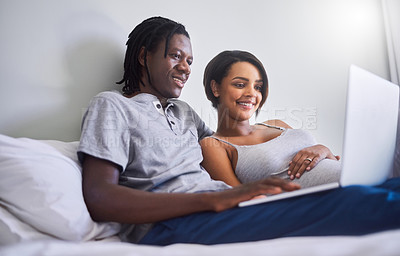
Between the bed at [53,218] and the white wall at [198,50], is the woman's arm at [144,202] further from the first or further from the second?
the white wall at [198,50]

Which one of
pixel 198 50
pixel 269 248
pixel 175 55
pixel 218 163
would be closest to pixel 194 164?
pixel 218 163

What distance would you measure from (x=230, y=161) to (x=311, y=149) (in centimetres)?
30

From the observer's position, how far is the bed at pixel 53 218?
52cm

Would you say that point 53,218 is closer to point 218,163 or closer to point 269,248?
point 269,248

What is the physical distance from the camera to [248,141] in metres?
1.28

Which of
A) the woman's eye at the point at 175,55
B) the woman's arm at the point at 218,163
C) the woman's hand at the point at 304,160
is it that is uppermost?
the woman's eye at the point at 175,55

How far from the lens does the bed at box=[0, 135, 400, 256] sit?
518 millimetres

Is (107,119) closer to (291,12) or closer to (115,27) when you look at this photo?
(115,27)

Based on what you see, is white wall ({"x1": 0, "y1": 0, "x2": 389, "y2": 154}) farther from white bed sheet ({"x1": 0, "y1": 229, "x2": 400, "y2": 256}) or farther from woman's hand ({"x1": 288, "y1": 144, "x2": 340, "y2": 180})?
white bed sheet ({"x1": 0, "y1": 229, "x2": 400, "y2": 256})

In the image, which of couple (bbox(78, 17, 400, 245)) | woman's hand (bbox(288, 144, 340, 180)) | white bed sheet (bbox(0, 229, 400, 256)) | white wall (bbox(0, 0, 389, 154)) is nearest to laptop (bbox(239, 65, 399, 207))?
Answer: couple (bbox(78, 17, 400, 245))

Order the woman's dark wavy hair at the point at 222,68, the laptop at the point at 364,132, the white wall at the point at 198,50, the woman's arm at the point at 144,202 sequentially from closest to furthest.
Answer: the laptop at the point at 364,132 → the woman's arm at the point at 144,202 → the white wall at the point at 198,50 → the woman's dark wavy hair at the point at 222,68

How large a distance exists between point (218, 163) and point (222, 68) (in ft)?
1.51

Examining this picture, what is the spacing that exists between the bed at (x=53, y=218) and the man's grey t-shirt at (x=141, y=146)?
0.09 metres

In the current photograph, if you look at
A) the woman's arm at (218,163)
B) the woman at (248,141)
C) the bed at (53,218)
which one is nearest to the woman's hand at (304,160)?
the woman at (248,141)
